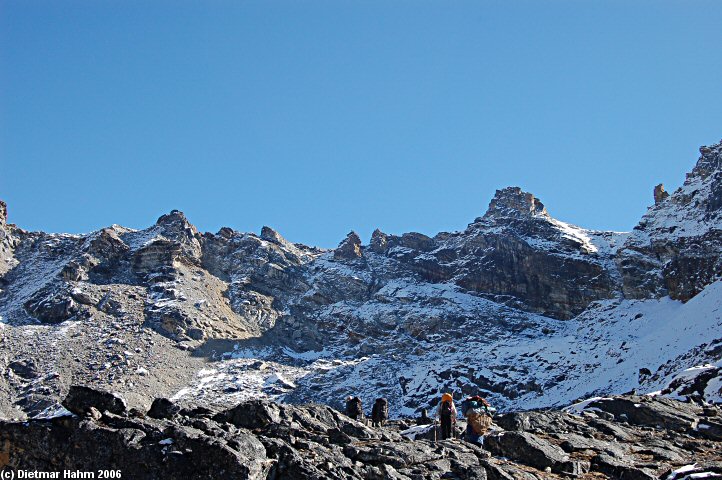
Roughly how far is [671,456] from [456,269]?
11445 centimetres

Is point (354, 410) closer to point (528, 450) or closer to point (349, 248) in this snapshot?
point (528, 450)

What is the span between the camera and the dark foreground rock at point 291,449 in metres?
18.4

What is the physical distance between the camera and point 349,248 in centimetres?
15150

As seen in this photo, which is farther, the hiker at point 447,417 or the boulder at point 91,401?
the hiker at point 447,417

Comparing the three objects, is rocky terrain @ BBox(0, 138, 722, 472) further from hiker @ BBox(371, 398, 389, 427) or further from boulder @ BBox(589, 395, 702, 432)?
hiker @ BBox(371, 398, 389, 427)

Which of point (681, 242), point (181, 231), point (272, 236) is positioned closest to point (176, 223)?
point (181, 231)

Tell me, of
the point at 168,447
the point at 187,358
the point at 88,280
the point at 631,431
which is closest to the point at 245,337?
the point at 187,358

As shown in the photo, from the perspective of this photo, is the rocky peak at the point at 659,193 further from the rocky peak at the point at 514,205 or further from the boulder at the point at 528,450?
the boulder at the point at 528,450

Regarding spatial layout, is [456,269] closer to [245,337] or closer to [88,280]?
[245,337]

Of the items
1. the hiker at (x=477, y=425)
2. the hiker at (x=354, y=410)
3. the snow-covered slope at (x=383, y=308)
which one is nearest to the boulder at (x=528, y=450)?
the hiker at (x=477, y=425)

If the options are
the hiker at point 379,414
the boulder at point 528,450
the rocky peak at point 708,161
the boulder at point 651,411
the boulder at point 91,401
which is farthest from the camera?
the rocky peak at point 708,161

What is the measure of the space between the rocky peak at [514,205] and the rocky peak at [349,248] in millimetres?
24562

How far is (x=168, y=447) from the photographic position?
61.0ft

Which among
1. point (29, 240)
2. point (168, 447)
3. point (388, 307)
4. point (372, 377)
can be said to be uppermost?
point (29, 240)
